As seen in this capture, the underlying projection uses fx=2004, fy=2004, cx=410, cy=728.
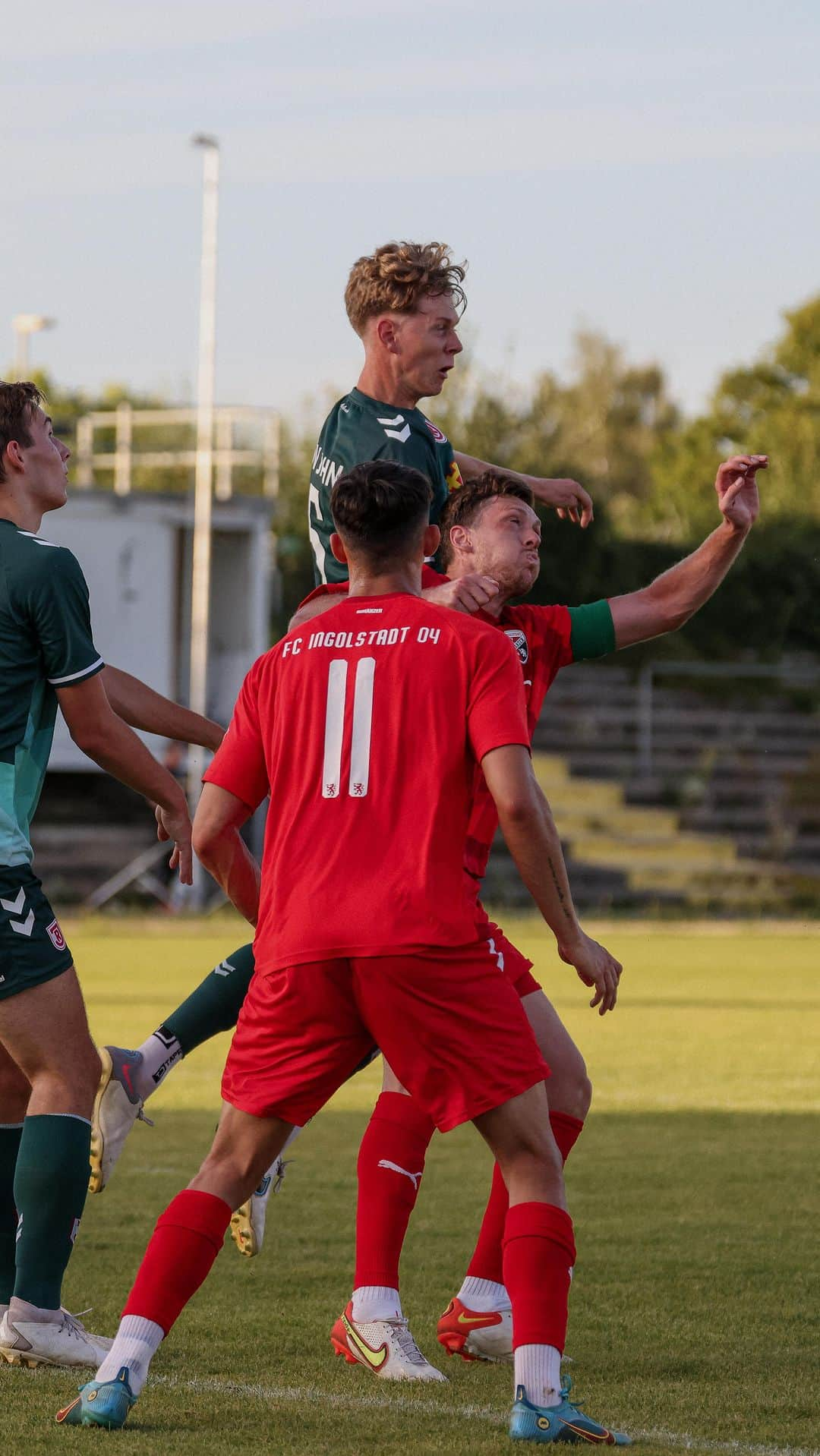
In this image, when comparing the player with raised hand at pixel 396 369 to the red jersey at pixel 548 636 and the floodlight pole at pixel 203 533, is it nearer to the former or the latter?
the red jersey at pixel 548 636

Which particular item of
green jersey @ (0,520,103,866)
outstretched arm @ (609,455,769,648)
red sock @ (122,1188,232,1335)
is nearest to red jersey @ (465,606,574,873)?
outstretched arm @ (609,455,769,648)

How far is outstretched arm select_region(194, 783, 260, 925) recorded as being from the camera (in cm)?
443

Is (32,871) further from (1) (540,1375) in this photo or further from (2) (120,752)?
(1) (540,1375)

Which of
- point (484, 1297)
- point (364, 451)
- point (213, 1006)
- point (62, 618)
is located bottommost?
point (484, 1297)

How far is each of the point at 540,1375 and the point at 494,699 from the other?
1401 millimetres

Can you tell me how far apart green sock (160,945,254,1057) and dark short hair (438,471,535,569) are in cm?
146

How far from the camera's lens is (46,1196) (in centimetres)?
490

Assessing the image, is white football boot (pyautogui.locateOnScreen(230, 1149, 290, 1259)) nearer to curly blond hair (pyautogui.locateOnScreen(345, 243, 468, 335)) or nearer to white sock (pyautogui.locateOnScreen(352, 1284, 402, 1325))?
white sock (pyautogui.locateOnScreen(352, 1284, 402, 1325))

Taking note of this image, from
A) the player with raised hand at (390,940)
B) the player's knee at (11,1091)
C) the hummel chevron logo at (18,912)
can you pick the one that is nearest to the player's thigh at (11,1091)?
the player's knee at (11,1091)

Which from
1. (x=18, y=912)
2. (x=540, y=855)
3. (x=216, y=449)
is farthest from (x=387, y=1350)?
(x=216, y=449)

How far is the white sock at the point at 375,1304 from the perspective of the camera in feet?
16.5

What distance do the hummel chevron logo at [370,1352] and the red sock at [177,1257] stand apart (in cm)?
88

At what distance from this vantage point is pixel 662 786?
31297 millimetres

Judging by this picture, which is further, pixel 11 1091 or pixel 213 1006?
pixel 213 1006
